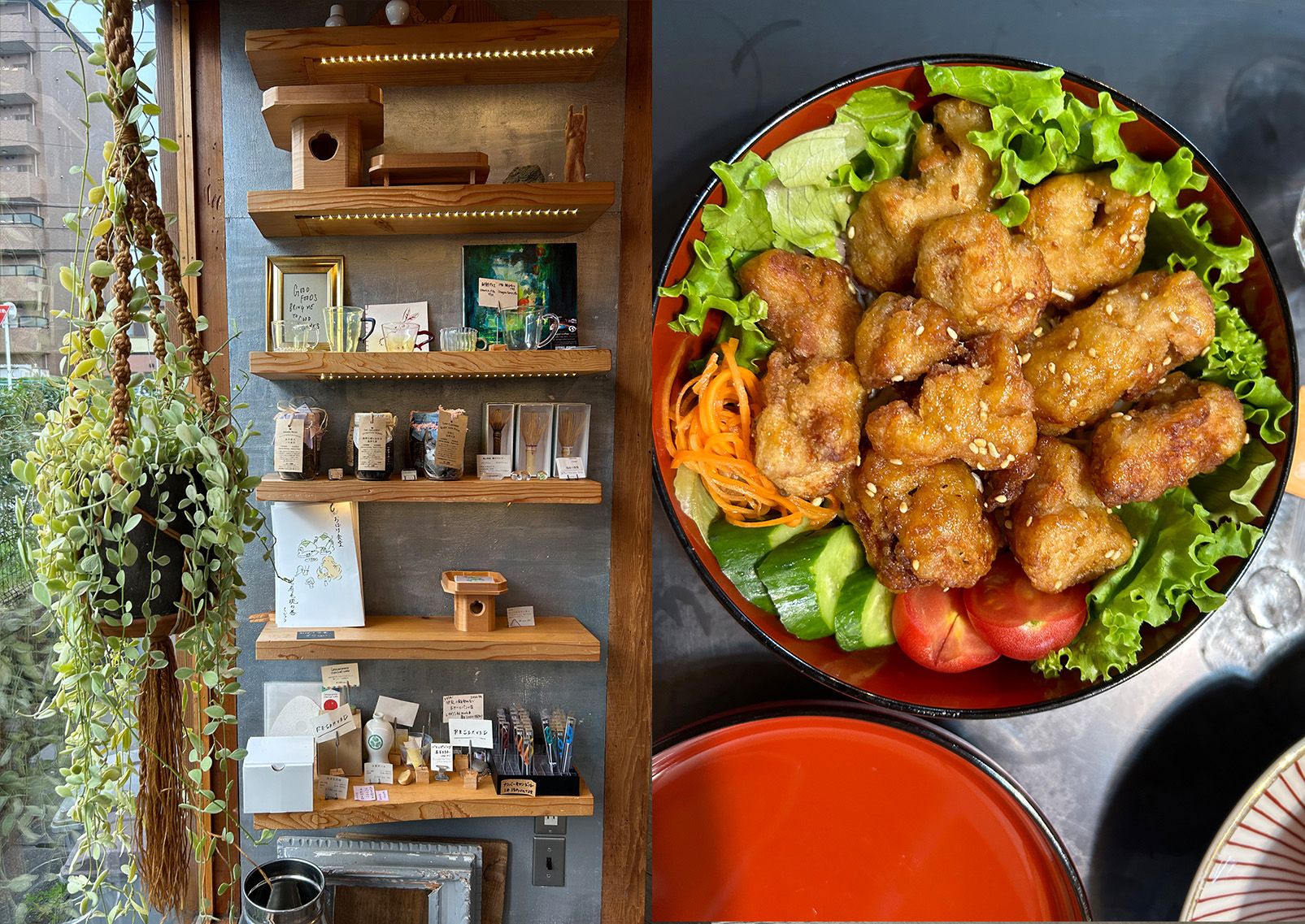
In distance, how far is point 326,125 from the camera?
5.63 ft

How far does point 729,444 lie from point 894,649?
0.37 metres

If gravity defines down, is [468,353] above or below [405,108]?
below

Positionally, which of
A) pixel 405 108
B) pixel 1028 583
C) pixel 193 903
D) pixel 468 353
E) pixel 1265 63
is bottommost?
pixel 193 903

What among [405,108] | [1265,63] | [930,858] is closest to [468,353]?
[405,108]

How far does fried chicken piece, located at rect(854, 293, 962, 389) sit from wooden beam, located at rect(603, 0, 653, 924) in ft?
2.98

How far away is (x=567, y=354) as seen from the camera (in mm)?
1732

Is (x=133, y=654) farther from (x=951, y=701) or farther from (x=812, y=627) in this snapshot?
(x=951, y=701)

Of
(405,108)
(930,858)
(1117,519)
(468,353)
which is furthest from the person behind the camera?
(405,108)

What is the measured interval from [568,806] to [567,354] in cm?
103

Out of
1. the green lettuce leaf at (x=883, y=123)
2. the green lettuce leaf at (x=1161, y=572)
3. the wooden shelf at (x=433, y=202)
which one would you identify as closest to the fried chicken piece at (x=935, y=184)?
the green lettuce leaf at (x=883, y=123)

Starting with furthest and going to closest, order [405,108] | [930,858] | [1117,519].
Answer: [405,108], [930,858], [1117,519]

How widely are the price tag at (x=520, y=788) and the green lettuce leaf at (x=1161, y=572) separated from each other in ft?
4.02

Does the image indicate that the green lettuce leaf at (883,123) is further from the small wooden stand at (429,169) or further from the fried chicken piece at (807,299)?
the small wooden stand at (429,169)

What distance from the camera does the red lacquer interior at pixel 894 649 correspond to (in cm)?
106
